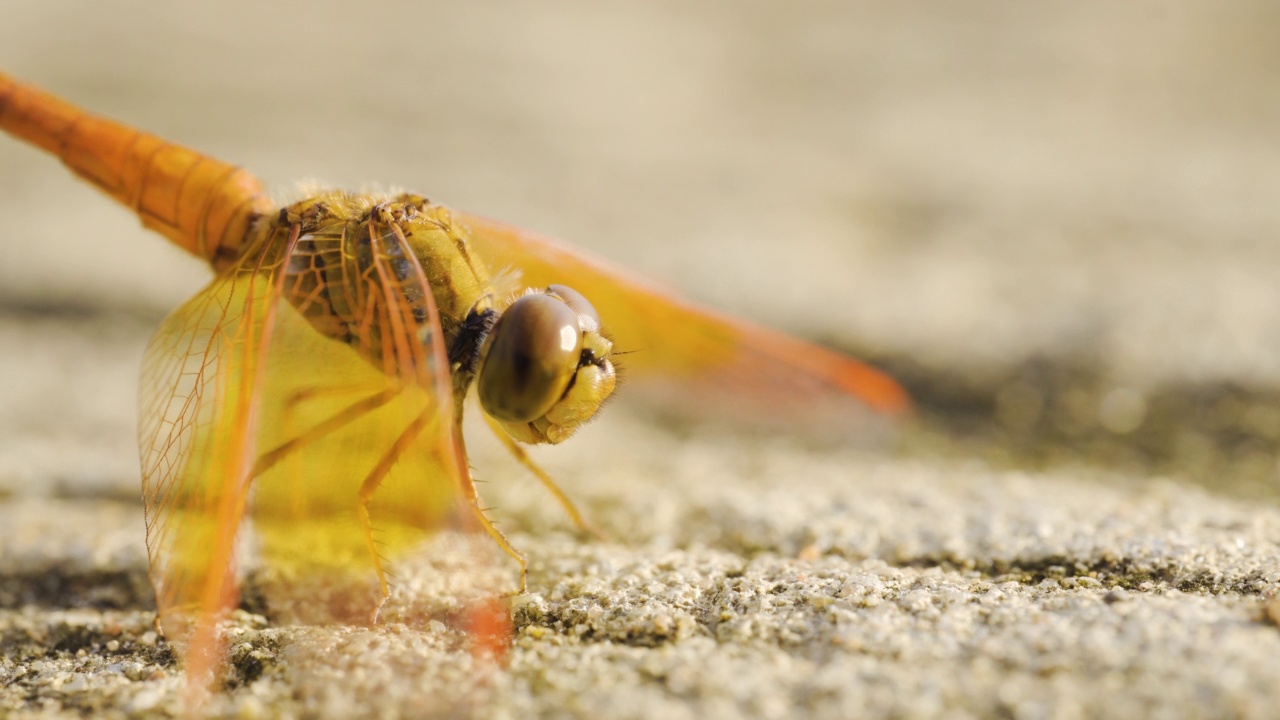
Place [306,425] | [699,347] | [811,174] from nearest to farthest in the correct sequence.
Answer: [306,425] → [699,347] → [811,174]

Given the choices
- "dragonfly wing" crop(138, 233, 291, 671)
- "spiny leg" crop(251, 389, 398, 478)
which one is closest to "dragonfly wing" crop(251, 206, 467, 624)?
"spiny leg" crop(251, 389, 398, 478)

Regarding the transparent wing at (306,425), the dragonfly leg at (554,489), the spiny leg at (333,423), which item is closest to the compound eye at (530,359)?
the transparent wing at (306,425)

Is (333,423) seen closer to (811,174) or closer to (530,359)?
(530,359)

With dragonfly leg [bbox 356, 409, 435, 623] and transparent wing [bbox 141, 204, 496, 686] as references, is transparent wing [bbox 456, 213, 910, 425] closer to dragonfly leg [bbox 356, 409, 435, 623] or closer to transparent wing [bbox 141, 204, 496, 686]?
transparent wing [bbox 141, 204, 496, 686]

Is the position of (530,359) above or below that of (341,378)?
above

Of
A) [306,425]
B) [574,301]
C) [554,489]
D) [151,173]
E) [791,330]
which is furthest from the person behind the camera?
[791,330]

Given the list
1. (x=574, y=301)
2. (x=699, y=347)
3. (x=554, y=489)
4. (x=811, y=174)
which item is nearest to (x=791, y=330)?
(x=699, y=347)

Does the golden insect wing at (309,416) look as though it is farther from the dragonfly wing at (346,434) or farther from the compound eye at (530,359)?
the compound eye at (530,359)
